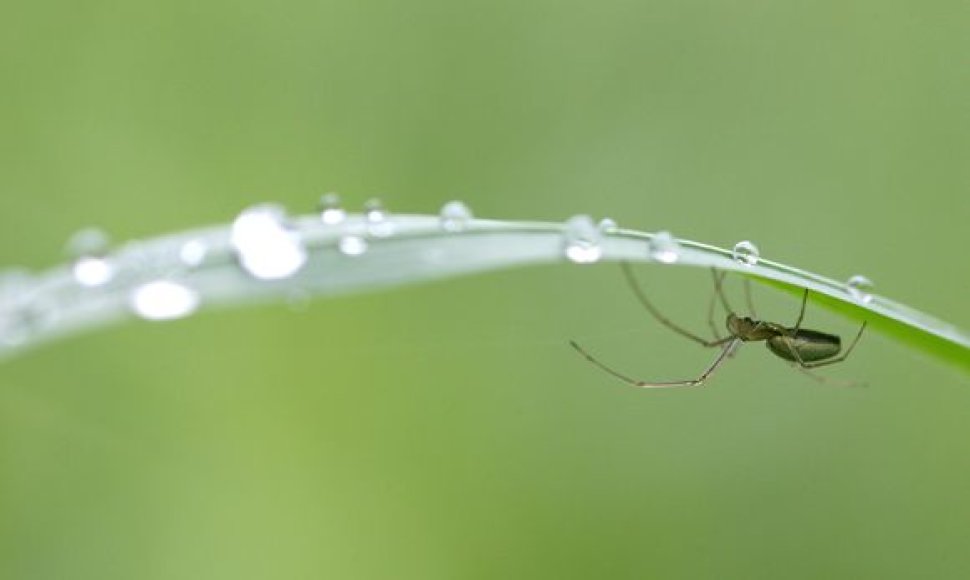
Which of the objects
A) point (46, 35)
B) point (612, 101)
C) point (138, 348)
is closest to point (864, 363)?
point (612, 101)

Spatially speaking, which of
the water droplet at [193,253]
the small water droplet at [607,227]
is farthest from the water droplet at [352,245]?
the small water droplet at [607,227]

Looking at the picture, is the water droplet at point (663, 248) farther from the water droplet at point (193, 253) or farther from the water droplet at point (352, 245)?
the water droplet at point (193, 253)

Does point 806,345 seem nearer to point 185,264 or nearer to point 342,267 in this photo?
point 342,267

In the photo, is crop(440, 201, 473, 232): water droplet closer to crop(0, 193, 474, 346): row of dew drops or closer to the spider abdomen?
crop(0, 193, 474, 346): row of dew drops

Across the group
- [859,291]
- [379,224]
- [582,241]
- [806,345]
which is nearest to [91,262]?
[379,224]

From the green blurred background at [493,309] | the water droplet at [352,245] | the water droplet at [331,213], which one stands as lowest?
the water droplet at [352,245]

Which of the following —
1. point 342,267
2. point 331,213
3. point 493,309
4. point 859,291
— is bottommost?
point 859,291
